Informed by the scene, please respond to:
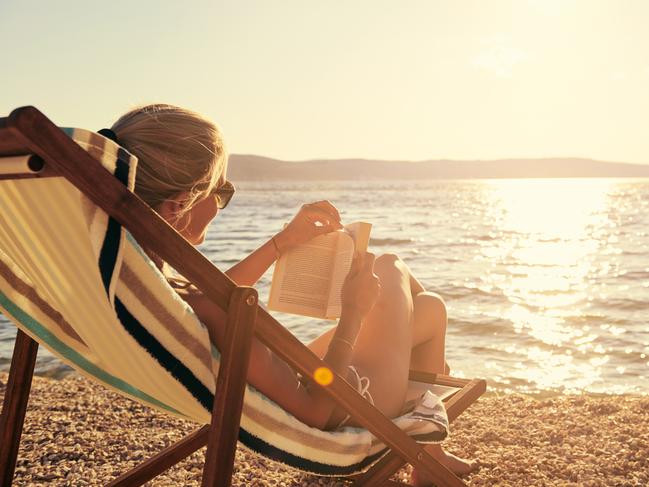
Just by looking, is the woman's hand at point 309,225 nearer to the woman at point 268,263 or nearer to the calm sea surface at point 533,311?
the woman at point 268,263

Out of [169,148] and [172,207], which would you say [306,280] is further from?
[169,148]

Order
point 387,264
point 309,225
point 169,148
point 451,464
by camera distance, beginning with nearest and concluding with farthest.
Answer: point 169,148, point 309,225, point 387,264, point 451,464

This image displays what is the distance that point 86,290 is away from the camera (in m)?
1.64

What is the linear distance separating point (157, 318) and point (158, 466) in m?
1.29

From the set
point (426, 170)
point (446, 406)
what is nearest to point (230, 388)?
point (446, 406)

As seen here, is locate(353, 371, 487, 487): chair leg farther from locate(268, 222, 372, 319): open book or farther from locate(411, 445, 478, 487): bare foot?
locate(268, 222, 372, 319): open book

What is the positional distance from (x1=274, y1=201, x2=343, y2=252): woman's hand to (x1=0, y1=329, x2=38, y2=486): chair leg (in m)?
0.88

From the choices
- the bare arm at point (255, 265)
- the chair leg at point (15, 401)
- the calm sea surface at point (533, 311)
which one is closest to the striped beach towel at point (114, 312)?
the chair leg at point (15, 401)

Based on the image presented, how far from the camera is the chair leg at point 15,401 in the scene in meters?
2.21

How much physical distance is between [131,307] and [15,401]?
2.92ft

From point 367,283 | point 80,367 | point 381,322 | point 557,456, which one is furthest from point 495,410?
point 80,367

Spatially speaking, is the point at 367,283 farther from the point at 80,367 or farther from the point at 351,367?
the point at 80,367

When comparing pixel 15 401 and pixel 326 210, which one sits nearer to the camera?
pixel 15 401

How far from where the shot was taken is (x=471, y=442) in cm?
396
